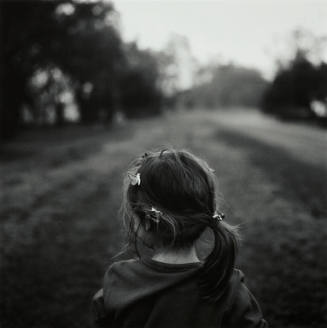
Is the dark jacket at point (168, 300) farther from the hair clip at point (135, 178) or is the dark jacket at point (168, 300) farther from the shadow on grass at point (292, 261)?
the shadow on grass at point (292, 261)

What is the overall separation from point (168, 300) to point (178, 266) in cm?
13

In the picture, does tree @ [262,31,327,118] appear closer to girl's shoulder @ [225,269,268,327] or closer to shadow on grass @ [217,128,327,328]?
shadow on grass @ [217,128,327,328]

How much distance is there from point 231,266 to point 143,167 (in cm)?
53

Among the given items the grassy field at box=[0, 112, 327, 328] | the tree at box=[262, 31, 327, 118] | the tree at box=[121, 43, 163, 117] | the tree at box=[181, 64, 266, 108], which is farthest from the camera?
the tree at box=[181, 64, 266, 108]

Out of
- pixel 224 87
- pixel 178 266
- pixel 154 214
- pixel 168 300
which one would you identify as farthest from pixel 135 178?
pixel 224 87

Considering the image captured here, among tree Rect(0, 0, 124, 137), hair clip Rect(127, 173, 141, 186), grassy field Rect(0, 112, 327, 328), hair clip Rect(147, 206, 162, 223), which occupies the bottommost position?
grassy field Rect(0, 112, 327, 328)

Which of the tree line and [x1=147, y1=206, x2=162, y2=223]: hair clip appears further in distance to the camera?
the tree line

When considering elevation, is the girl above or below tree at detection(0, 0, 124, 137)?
below

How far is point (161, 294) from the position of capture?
1.69m

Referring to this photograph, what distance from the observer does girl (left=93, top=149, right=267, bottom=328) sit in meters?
1.69

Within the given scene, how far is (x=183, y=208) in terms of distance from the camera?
173 centimetres

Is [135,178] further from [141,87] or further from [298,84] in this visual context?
[141,87]

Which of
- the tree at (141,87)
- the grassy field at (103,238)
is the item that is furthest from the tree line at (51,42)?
the tree at (141,87)

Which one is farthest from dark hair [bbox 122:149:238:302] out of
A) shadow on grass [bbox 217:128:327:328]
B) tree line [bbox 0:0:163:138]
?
tree line [bbox 0:0:163:138]
